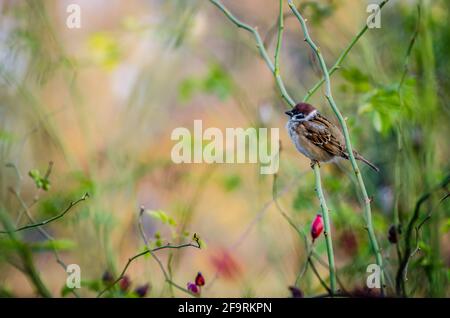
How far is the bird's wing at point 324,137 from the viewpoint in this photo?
4.21ft

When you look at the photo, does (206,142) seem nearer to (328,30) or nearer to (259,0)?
(328,30)

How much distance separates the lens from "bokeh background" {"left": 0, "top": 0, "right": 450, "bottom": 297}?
1.44 meters

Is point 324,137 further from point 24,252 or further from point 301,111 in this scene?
point 24,252

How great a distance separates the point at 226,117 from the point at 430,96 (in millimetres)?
984

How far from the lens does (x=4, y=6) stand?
1485mm

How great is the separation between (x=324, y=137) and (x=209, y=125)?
3.43 feet

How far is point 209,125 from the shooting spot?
2295 mm

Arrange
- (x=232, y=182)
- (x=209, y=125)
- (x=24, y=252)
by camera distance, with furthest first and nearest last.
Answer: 1. (x=209, y=125)
2. (x=232, y=182)
3. (x=24, y=252)

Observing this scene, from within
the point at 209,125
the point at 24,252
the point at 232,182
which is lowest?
the point at 24,252

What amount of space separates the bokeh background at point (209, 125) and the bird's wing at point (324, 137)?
0.29 ft

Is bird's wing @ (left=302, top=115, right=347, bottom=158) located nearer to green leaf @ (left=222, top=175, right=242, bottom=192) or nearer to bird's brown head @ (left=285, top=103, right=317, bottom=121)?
bird's brown head @ (left=285, top=103, right=317, bottom=121)

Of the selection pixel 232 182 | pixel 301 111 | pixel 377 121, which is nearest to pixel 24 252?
pixel 301 111

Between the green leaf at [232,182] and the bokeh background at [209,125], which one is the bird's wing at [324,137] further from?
the green leaf at [232,182]
